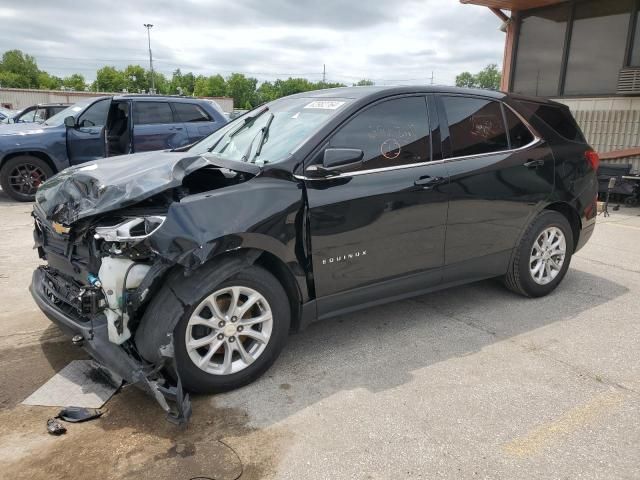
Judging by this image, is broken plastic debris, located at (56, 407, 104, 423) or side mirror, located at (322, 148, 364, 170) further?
side mirror, located at (322, 148, 364, 170)

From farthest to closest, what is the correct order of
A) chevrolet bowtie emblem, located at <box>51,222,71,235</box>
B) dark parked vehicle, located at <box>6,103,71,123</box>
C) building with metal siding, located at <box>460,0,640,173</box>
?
1. dark parked vehicle, located at <box>6,103,71,123</box>
2. building with metal siding, located at <box>460,0,640,173</box>
3. chevrolet bowtie emblem, located at <box>51,222,71,235</box>

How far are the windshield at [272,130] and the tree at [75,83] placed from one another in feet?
397

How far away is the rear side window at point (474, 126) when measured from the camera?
3.85m

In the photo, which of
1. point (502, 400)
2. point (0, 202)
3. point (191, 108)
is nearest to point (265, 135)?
point (502, 400)

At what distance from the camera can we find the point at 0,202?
8.88m

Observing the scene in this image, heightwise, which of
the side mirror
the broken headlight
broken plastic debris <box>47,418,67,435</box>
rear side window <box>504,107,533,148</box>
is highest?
rear side window <box>504,107,533,148</box>

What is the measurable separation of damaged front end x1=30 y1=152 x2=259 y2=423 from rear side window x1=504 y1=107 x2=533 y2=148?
2.39 m

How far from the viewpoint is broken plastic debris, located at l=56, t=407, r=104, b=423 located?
270 centimetres

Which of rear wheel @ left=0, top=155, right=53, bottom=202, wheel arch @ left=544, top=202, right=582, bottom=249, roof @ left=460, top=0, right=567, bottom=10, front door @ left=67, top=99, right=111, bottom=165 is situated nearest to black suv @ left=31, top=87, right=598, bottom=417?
wheel arch @ left=544, top=202, right=582, bottom=249

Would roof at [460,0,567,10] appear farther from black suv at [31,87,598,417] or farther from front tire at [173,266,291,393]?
front tire at [173,266,291,393]

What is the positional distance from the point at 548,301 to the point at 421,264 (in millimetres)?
1616

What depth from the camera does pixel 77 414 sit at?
273 centimetres

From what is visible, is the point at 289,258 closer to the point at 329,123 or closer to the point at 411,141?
the point at 329,123

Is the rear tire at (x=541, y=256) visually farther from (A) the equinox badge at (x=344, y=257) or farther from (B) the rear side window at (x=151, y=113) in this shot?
(B) the rear side window at (x=151, y=113)
